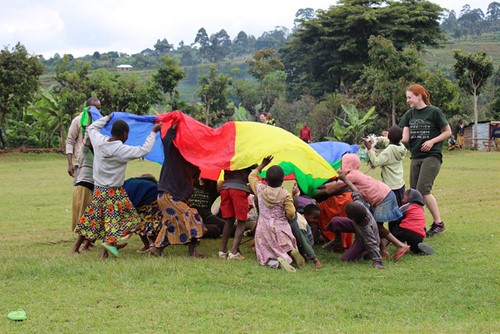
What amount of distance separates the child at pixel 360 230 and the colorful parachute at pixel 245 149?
0.63 meters

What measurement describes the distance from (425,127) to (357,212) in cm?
238

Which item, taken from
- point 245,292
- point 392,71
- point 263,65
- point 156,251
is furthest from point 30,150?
point 263,65

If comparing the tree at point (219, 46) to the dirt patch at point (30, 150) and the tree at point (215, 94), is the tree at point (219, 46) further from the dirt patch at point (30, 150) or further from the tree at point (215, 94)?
the dirt patch at point (30, 150)

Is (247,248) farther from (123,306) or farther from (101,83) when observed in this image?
(101,83)

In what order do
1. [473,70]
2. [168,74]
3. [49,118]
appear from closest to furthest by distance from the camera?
1. [49,118]
2. [473,70]
3. [168,74]

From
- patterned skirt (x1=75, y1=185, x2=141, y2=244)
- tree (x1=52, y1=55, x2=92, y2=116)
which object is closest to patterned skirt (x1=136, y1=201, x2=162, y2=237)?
patterned skirt (x1=75, y1=185, x2=141, y2=244)

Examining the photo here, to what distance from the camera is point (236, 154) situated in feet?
27.1

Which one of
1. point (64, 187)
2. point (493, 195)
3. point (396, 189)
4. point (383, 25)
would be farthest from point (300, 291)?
point (383, 25)

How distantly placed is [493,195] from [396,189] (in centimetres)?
608

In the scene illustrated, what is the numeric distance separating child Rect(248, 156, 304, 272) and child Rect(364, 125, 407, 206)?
1.72 metres

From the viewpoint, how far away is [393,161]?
895 centimetres

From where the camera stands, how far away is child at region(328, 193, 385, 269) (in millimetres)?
7652

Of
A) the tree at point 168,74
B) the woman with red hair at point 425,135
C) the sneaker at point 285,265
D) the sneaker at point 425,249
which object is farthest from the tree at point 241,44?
the sneaker at point 285,265

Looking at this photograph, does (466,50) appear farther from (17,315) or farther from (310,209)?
(17,315)
